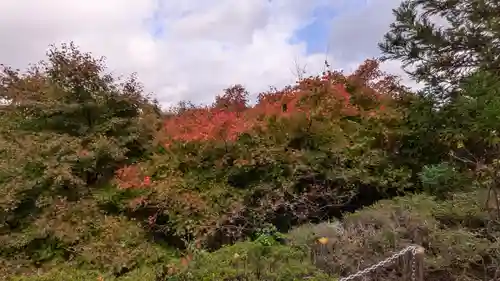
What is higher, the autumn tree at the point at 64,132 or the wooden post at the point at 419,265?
the autumn tree at the point at 64,132

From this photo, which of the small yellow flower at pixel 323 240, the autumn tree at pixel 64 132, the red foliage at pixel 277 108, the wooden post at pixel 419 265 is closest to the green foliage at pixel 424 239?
the small yellow flower at pixel 323 240

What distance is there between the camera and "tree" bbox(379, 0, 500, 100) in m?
6.25

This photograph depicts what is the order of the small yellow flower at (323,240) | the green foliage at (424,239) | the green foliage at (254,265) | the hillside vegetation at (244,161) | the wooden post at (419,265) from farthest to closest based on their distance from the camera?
the hillside vegetation at (244,161), the small yellow flower at (323,240), the green foliage at (424,239), the green foliage at (254,265), the wooden post at (419,265)

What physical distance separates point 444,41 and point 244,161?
3.56m

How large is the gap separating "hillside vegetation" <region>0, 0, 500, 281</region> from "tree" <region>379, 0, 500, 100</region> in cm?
2

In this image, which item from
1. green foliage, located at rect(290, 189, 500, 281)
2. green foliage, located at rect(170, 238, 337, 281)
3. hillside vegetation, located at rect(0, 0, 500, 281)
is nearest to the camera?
green foliage, located at rect(170, 238, 337, 281)

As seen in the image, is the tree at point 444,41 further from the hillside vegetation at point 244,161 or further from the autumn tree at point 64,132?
the autumn tree at point 64,132

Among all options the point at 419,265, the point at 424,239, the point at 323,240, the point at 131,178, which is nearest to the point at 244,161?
the point at 131,178

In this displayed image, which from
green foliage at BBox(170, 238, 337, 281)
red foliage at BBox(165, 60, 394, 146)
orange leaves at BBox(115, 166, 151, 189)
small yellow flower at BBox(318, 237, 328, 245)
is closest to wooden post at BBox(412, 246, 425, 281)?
green foliage at BBox(170, 238, 337, 281)

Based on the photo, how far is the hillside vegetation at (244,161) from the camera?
5.57 m

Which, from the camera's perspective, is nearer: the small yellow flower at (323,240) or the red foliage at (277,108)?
the small yellow flower at (323,240)

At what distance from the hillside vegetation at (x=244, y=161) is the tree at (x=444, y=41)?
0.07ft

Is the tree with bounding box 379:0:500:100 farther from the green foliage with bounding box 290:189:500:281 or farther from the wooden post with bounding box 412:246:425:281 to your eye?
the wooden post with bounding box 412:246:425:281

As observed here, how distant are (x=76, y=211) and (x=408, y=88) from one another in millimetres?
5491
